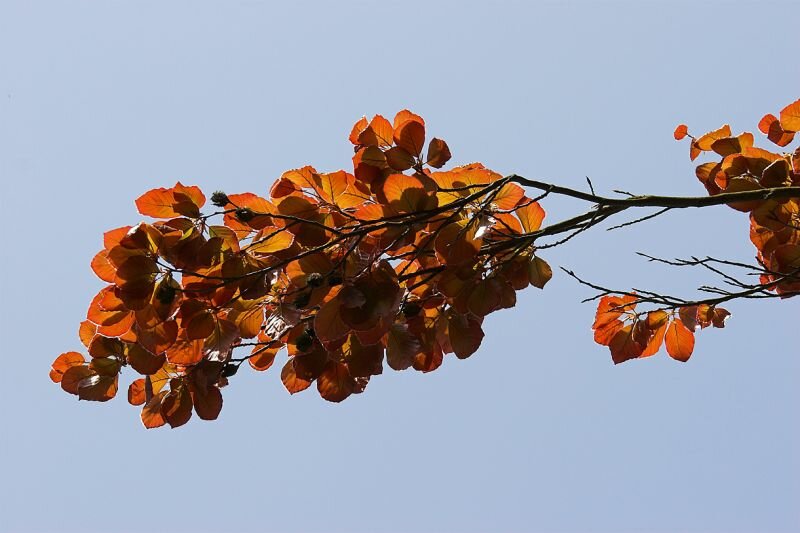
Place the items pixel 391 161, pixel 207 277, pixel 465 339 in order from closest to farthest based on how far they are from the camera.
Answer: pixel 207 277, pixel 391 161, pixel 465 339

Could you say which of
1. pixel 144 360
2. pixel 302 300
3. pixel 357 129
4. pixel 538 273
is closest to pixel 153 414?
pixel 144 360

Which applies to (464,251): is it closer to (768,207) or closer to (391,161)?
(391,161)

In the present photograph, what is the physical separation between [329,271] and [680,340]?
1.07 metres

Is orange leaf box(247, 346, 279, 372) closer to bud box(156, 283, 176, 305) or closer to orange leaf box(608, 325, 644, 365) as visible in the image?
bud box(156, 283, 176, 305)

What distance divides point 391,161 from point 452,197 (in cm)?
16

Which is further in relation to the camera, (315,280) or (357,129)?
(357,129)

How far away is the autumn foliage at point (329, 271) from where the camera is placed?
1.68m

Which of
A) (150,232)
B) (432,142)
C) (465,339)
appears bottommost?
(465,339)

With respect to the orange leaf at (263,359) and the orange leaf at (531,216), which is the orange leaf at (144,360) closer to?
the orange leaf at (263,359)

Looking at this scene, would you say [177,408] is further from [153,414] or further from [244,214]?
[244,214]

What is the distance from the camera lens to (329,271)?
170 centimetres

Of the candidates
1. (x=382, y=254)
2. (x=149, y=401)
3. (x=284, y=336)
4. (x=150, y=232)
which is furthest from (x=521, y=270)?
(x=149, y=401)

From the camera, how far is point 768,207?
189 centimetres

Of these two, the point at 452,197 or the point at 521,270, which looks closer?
the point at 452,197
